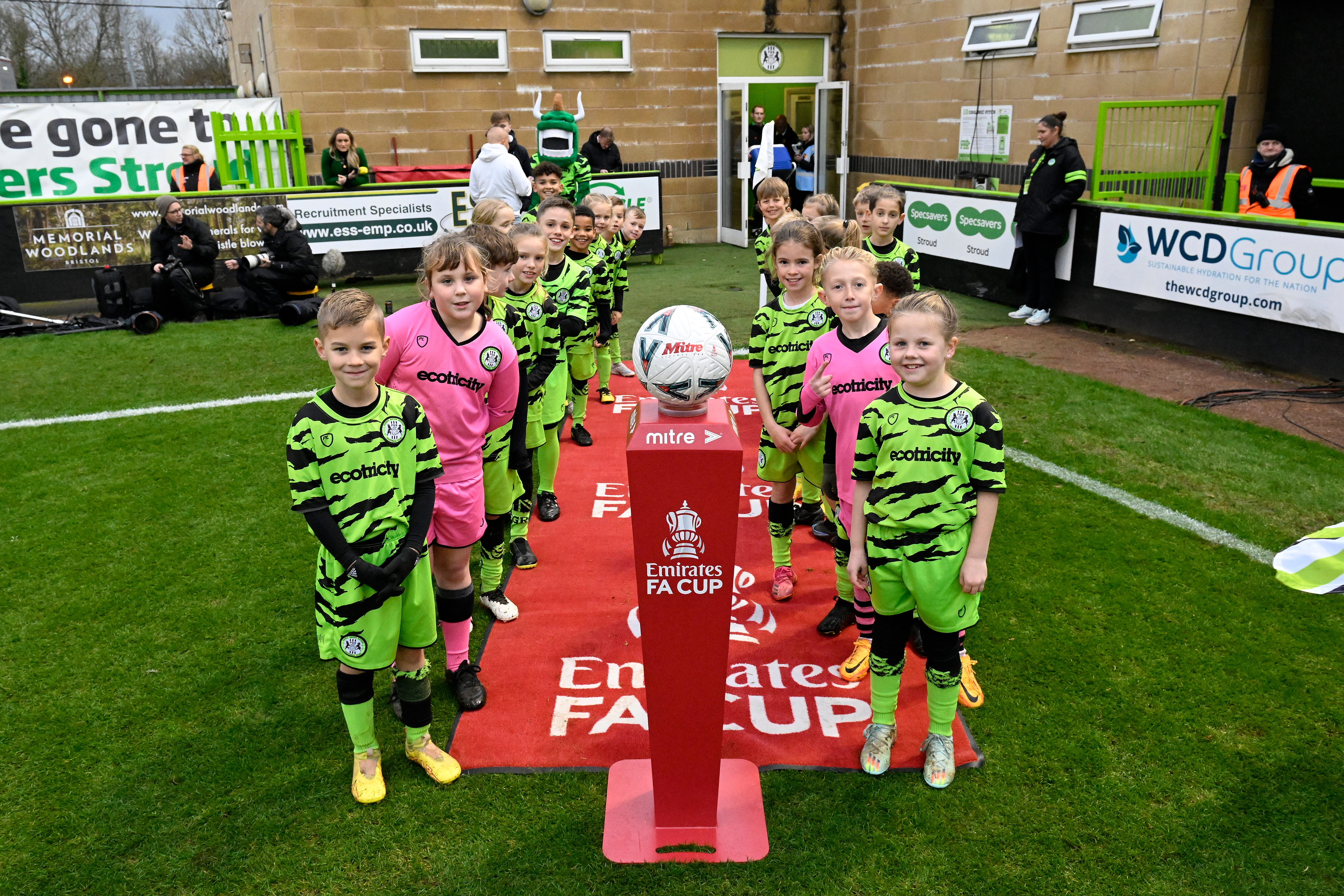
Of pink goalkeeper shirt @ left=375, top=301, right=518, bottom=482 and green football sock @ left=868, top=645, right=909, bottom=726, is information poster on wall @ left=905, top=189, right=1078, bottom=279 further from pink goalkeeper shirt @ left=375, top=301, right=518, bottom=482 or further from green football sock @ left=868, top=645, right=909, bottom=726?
pink goalkeeper shirt @ left=375, top=301, right=518, bottom=482

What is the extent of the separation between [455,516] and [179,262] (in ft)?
29.9

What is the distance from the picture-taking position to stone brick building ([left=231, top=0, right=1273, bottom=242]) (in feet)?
43.8

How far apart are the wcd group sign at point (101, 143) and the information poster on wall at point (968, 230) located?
10.1m

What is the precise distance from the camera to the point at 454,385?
4.12 metres

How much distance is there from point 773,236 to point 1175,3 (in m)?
10.1

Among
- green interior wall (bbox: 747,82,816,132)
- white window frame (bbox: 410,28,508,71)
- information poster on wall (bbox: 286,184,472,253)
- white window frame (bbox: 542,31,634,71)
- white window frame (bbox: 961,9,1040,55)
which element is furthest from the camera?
green interior wall (bbox: 747,82,816,132)

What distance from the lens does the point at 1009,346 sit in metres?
10.2

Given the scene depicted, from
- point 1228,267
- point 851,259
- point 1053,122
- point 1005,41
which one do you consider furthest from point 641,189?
point 851,259

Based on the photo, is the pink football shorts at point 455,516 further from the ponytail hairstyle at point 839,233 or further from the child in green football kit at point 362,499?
the ponytail hairstyle at point 839,233

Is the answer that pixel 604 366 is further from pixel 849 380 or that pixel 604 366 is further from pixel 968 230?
pixel 968 230

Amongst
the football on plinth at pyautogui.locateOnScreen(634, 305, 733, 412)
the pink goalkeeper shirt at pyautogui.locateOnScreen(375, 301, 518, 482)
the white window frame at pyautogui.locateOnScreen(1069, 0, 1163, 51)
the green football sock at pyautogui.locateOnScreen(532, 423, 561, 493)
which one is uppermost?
the white window frame at pyautogui.locateOnScreen(1069, 0, 1163, 51)

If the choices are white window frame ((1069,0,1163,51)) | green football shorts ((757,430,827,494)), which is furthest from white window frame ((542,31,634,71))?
green football shorts ((757,430,827,494))

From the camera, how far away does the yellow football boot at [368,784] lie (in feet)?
11.9

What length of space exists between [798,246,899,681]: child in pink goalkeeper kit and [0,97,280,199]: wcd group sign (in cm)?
1284
